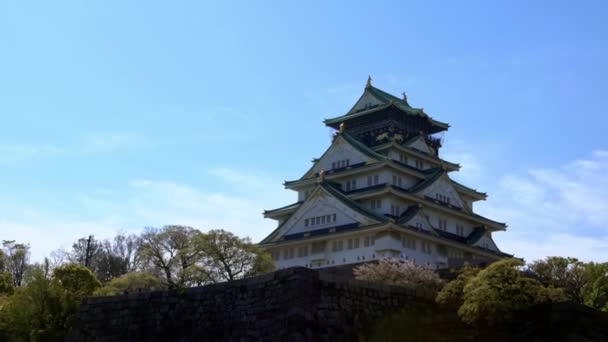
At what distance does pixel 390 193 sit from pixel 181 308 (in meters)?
29.5

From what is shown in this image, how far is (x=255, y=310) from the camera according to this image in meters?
23.8

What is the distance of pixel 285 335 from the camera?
2225 centimetres

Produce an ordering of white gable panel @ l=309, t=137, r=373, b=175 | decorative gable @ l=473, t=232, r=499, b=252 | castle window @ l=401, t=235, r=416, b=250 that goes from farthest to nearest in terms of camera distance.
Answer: white gable panel @ l=309, t=137, r=373, b=175, decorative gable @ l=473, t=232, r=499, b=252, castle window @ l=401, t=235, r=416, b=250

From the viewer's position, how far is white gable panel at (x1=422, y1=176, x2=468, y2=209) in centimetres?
5741

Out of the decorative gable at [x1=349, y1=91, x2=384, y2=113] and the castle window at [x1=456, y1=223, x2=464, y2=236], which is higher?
the decorative gable at [x1=349, y1=91, x2=384, y2=113]

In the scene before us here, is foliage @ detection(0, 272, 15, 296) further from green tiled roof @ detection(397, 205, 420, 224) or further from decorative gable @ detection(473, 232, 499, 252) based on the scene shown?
decorative gable @ detection(473, 232, 499, 252)

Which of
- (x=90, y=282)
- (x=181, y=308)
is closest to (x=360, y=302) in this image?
(x=181, y=308)

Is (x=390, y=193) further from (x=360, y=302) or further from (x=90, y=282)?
(x=360, y=302)

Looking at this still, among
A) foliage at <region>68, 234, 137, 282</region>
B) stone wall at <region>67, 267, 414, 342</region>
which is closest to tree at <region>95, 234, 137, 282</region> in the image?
foliage at <region>68, 234, 137, 282</region>

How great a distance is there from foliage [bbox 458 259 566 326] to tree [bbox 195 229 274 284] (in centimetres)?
1991

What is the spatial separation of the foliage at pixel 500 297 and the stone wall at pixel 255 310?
8.98 feet

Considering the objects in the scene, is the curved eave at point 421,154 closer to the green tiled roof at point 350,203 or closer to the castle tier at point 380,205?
the castle tier at point 380,205

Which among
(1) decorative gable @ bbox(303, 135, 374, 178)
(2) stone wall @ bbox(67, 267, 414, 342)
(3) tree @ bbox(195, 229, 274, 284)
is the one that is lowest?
(2) stone wall @ bbox(67, 267, 414, 342)

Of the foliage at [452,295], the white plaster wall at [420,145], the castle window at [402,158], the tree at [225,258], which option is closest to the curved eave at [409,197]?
the castle window at [402,158]
